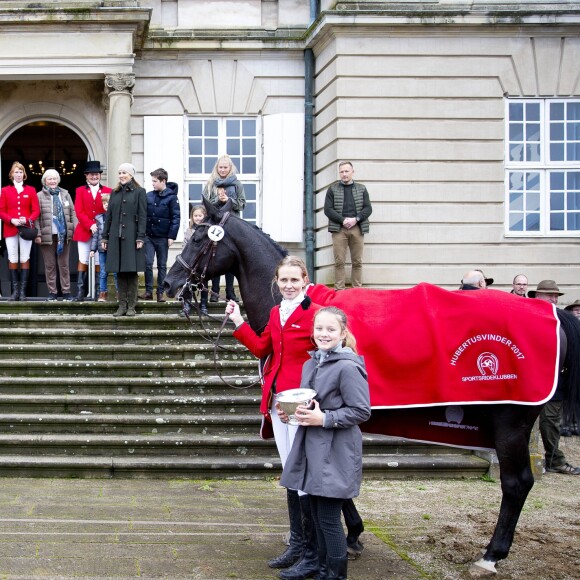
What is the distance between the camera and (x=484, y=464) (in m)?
8.52

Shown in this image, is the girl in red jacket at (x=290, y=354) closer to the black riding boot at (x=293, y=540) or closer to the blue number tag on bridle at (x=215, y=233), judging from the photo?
the black riding boot at (x=293, y=540)

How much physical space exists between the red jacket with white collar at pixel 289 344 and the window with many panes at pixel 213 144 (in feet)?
34.6

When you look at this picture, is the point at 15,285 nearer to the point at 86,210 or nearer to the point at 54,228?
the point at 54,228

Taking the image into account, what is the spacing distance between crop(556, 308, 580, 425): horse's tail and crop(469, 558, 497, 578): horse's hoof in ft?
3.78

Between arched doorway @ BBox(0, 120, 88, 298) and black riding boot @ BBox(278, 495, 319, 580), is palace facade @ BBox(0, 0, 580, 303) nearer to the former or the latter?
arched doorway @ BBox(0, 120, 88, 298)

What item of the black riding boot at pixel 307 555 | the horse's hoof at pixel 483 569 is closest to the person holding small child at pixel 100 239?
the black riding boot at pixel 307 555

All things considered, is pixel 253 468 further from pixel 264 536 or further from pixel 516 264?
pixel 516 264

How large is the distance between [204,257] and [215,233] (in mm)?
194

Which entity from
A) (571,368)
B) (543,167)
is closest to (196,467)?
(571,368)

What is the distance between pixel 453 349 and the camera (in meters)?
5.55

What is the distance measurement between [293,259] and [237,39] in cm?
1109

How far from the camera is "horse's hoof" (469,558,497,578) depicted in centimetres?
528

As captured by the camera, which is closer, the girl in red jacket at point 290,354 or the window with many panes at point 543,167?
the girl in red jacket at point 290,354

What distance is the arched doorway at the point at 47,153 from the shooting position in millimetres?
18312
